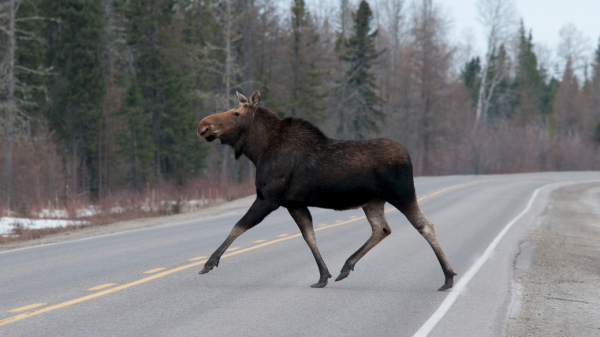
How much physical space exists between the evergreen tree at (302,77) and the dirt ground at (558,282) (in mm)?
30480

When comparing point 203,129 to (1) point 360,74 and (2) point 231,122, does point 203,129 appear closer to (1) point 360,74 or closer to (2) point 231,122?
(2) point 231,122

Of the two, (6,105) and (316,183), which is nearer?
(316,183)

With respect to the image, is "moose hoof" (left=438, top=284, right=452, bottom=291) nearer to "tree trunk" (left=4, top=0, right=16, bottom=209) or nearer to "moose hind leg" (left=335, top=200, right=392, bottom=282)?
"moose hind leg" (left=335, top=200, right=392, bottom=282)

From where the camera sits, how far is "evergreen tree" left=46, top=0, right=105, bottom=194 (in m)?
33.0

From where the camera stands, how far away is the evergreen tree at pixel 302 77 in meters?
44.5

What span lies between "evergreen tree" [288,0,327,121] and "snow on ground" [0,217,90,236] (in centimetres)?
2808

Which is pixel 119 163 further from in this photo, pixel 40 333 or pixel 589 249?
pixel 40 333

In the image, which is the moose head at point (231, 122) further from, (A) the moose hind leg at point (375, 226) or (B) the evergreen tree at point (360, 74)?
(B) the evergreen tree at point (360, 74)

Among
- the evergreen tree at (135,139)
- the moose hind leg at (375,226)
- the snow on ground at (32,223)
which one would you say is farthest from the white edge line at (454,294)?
the evergreen tree at (135,139)

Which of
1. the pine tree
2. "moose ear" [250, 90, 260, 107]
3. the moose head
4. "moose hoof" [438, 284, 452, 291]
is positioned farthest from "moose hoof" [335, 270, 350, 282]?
Answer: the pine tree

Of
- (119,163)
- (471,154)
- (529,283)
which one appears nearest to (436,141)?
(471,154)

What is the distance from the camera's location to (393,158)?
6.64 metres

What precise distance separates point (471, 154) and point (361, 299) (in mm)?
45414

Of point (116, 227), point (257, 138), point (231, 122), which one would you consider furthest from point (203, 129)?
point (116, 227)
